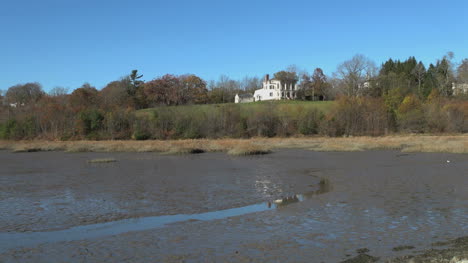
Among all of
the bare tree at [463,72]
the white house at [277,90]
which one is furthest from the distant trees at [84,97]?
the bare tree at [463,72]

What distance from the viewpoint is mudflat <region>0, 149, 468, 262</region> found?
900 cm

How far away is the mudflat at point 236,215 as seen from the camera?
29.5ft

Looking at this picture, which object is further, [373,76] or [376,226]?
[373,76]

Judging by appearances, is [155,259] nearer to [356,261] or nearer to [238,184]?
[356,261]

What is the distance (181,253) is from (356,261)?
11.7ft

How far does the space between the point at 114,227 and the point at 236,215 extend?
12.0 ft

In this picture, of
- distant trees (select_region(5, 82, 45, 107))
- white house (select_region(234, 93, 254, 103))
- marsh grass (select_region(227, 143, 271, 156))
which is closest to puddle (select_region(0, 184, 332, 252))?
marsh grass (select_region(227, 143, 271, 156))

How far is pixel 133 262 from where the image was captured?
8469 mm

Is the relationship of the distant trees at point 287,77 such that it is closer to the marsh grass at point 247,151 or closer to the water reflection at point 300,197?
the marsh grass at point 247,151

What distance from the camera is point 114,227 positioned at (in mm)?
11703

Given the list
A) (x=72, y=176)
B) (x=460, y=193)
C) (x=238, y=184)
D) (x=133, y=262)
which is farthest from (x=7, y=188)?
(x=460, y=193)

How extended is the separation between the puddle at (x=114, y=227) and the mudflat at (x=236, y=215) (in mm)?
Result: 30

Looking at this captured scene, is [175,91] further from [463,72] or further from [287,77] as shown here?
[463,72]

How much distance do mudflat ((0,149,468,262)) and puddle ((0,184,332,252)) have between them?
1.2 inches
